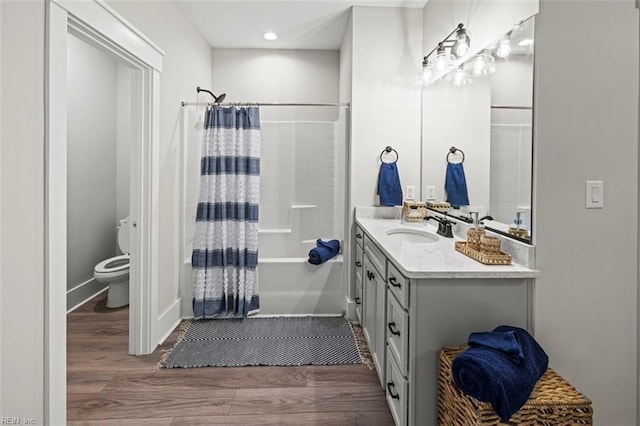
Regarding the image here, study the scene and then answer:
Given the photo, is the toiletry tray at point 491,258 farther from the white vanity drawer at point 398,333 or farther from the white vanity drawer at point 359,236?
the white vanity drawer at point 359,236

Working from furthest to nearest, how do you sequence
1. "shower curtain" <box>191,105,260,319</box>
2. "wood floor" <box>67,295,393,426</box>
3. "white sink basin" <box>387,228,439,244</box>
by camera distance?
1. "shower curtain" <box>191,105,260,319</box>
2. "white sink basin" <box>387,228,439,244</box>
3. "wood floor" <box>67,295,393,426</box>

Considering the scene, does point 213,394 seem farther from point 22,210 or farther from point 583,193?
point 583,193

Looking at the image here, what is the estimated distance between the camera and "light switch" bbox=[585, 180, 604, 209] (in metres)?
1.54

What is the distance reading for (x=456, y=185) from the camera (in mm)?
2480

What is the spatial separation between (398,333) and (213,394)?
1.14 metres

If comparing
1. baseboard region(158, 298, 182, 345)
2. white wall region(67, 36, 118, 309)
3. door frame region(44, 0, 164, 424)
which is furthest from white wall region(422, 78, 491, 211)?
white wall region(67, 36, 118, 309)

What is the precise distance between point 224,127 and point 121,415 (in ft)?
7.03

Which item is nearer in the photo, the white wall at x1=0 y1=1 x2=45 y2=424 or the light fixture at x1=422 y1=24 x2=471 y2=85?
the white wall at x1=0 y1=1 x2=45 y2=424

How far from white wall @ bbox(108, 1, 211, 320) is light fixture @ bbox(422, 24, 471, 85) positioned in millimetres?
1960

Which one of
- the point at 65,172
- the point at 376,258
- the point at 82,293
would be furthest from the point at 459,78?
the point at 82,293

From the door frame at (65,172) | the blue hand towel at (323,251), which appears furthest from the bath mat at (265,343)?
the blue hand towel at (323,251)

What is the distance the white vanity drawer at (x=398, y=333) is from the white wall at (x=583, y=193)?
0.55m

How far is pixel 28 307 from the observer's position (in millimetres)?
1434

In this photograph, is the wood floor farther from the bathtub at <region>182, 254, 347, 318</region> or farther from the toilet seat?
the bathtub at <region>182, 254, 347, 318</region>
